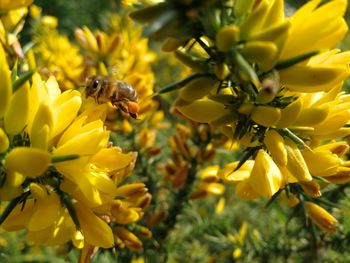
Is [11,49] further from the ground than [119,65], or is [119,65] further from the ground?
[11,49]

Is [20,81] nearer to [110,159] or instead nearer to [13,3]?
[110,159]

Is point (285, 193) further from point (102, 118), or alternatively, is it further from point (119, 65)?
point (119, 65)

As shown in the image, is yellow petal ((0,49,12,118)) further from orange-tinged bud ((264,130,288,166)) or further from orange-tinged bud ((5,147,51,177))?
orange-tinged bud ((264,130,288,166))

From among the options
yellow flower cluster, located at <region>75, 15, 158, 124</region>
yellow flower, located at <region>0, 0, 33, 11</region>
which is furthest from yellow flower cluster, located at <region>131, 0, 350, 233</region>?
yellow flower cluster, located at <region>75, 15, 158, 124</region>

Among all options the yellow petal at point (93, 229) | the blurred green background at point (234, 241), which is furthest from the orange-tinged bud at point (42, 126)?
the blurred green background at point (234, 241)

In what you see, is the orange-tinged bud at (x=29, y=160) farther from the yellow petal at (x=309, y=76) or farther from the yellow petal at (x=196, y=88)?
the yellow petal at (x=309, y=76)

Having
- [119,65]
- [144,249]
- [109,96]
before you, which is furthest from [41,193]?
[119,65]
